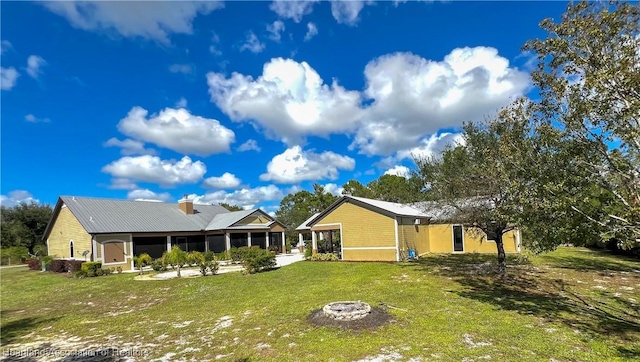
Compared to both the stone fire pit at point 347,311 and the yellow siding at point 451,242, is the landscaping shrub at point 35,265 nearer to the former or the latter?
the stone fire pit at point 347,311

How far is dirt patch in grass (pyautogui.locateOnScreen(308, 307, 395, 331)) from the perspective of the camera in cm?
884

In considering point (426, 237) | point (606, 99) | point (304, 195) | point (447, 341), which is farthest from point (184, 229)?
point (304, 195)

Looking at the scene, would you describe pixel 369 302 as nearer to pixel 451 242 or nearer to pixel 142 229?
pixel 451 242

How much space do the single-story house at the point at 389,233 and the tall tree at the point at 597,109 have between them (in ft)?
38.4

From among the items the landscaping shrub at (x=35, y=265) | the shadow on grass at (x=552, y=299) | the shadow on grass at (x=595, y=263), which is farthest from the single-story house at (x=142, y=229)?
the shadow on grass at (x=595, y=263)

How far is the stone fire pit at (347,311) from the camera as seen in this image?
9299 mm

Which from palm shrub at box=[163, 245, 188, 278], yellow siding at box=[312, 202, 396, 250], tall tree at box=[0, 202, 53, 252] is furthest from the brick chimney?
tall tree at box=[0, 202, 53, 252]

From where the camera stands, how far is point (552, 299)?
11.1m

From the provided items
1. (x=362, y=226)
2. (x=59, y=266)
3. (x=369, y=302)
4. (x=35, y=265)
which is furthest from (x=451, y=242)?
(x=35, y=265)

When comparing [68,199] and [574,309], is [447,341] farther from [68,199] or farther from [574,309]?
[68,199]

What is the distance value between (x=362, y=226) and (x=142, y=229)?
59.8 ft

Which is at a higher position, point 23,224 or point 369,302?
point 23,224

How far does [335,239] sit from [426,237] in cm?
772

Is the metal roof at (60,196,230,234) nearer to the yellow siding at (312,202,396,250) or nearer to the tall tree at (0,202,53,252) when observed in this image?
the yellow siding at (312,202,396,250)
